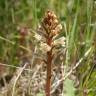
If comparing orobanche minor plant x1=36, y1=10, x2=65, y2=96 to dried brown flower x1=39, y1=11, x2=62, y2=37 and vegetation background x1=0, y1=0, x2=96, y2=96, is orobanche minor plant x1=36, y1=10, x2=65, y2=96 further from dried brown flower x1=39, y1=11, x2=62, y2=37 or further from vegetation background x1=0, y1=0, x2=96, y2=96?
vegetation background x1=0, y1=0, x2=96, y2=96

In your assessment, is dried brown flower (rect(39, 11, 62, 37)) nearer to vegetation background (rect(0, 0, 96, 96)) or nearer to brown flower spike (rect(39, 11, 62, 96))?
brown flower spike (rect(39, 11, 62, 96))

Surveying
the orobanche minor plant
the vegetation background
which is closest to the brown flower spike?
the orobanche minor plant

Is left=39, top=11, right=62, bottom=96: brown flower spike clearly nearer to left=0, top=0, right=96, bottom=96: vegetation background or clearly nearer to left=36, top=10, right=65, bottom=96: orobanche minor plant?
left=36, top=10, right=65, bottom=96: orobanche minor plant

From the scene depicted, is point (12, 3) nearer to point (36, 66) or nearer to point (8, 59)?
point (8, 59)

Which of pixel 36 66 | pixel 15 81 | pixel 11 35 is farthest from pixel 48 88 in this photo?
pixel 11 35

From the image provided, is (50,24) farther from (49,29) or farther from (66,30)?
(66,30)

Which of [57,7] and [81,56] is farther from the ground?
[57,7]

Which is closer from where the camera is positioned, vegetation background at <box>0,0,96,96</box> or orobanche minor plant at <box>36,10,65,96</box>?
orobanche minor plant at <box>36,10,65,96</box>

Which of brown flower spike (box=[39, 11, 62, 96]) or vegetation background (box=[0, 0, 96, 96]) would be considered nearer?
brown flower spike (box=[39, 11, 62, 96])

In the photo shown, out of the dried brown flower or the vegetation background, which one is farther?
the vegetation background
